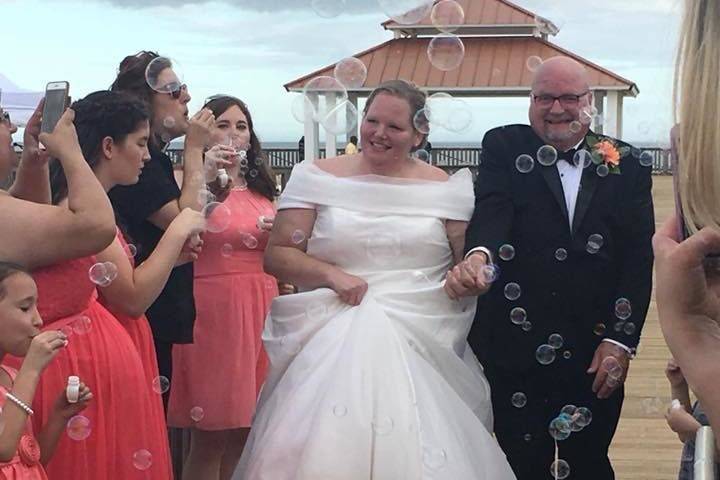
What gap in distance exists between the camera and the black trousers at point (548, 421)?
166 inches

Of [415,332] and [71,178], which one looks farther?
[415,332]

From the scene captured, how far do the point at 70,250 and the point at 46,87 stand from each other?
0.65 m

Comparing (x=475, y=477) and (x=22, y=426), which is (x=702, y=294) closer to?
(x=22, y=426)

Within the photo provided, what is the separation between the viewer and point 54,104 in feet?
11.1

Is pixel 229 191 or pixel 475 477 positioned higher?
pixel 229 191

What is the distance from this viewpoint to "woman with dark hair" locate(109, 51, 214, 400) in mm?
4387

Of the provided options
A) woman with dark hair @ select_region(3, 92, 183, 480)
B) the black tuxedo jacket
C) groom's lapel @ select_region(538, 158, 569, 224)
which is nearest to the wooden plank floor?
the black tuxedo jacket

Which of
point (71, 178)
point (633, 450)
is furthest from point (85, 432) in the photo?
point (633, 450)

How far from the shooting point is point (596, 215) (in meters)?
4.16

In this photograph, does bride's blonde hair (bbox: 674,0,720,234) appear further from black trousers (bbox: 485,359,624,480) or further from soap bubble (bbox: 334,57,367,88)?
soap bubble (bbox: 334,57,367,88)

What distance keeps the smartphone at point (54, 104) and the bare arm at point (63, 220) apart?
10cm

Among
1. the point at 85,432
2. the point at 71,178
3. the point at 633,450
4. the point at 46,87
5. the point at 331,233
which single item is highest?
the point at 46,87

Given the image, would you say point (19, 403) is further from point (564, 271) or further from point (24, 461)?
point (564, 271)

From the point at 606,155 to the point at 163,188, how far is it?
173 centimetres
